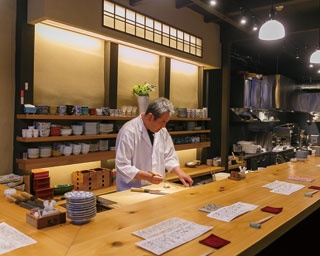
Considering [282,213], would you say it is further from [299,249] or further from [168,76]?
[168,76]

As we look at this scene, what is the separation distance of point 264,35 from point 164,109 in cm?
161

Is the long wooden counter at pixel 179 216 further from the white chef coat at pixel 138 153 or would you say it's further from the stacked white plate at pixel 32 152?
the stacked white plate at pixel 32 152

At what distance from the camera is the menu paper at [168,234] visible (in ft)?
4.13

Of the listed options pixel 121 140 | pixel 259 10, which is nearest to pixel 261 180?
pixel 121 140

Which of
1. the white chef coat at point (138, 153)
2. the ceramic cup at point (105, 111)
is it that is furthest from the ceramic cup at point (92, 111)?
the white chef coat at point (138, 153)

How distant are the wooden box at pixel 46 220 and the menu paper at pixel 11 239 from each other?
0.27ft

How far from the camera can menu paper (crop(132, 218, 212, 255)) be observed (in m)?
1.26

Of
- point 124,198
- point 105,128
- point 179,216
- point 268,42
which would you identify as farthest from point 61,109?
point 268,42

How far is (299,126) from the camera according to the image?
34.8 feet

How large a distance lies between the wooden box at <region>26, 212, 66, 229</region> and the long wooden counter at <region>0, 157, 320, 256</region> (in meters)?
0.02

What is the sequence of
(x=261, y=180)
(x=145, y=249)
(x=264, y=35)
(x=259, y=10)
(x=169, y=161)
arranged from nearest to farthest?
(x=145, y=249), (x=261, y=180), (x=169, y=161), (x=264, y=35), (x=259, y=10)

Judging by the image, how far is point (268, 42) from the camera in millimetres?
6699

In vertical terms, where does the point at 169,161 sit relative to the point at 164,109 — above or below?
below

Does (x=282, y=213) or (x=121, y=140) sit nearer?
(x=282, y=213)
